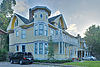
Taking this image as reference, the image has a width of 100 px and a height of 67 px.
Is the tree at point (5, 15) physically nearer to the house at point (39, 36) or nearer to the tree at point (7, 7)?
the tree at point (7, 7)

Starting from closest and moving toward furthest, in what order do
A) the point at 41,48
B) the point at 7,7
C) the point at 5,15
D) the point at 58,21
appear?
the point at 41,48, the point at 58,21, the point at 5,15, the point at 7,7

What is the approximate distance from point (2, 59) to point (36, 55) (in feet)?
20.0

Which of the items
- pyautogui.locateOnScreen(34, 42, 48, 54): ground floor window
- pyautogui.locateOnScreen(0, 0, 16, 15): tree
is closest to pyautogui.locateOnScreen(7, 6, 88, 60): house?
pyautogui.locateOnScreen(34, 42, 48, 54): ground floor window

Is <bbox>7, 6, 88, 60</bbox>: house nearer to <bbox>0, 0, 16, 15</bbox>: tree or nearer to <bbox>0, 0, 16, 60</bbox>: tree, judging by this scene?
<bbox>0, 0, 16, 60</bbox>: tree

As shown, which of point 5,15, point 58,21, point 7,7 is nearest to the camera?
point 58,21

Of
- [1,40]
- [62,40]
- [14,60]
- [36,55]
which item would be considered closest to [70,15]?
[62,40]

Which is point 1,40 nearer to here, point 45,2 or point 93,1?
point 45,2

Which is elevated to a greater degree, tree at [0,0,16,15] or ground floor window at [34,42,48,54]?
tree at [0,0,16,15]

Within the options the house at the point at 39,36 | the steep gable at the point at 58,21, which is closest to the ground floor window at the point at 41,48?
the house at the point at 39,36

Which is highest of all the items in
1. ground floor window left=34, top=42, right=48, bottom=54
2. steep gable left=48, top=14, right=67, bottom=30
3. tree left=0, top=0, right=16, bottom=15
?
→ tree left=0, top=0, right=16, bottom=15

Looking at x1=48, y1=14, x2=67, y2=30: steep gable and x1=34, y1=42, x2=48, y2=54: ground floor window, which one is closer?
x1=34, y1=42, x2=48, y2=54: ground floor window

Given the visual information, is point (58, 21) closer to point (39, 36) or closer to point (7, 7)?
point (39, 36)

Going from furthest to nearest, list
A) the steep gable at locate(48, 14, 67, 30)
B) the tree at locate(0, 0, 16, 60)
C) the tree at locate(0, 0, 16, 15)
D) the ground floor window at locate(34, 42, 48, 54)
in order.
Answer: the tree at locate(0, 0, 16, 15)
the tree at locate(0, 0, 16, 60)
the steep gable at locate(48, 14, 67, 30)
the ground floor window at locate(34, 42, 48, 54)

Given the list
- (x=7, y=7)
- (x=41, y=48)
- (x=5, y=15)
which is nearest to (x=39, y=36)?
(x=41, y=48)
